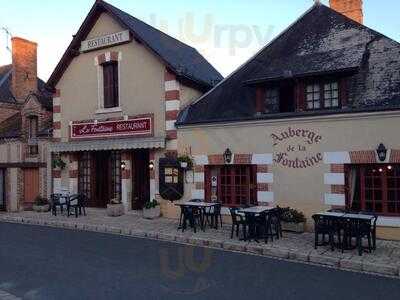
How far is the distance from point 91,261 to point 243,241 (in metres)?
3.70

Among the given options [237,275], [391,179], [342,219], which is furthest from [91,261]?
[391,179]

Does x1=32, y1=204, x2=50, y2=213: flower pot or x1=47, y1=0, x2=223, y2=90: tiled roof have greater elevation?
x1=47, y1=0, x2=223, y2=90: tiled roof

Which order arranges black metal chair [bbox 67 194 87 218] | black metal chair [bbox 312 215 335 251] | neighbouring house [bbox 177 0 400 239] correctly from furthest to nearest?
black metal chair [bbox 67 194 87 218]
neighbouring house [bbox 177 0 400 239]
black metal chair [bbox 312 215 335 251]

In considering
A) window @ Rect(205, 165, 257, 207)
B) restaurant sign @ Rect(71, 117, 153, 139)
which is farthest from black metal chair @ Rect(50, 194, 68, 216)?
window @ Rect(205, 165, 257, 207)

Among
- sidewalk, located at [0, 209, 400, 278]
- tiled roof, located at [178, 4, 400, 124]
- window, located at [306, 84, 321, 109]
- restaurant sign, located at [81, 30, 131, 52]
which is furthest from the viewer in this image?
restaurant sign, located at [81, 30, 131, 52]

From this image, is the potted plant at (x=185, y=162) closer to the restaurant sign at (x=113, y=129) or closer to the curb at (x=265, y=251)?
the restaurant sign at (x=113, y=129)

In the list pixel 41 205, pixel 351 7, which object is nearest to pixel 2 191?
pixel 41 205

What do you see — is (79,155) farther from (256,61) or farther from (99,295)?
(99,295)

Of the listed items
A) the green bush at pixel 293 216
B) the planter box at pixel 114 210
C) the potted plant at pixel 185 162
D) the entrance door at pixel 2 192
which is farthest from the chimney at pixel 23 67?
the green bush at pixel 293 216

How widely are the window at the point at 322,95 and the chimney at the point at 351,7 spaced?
5.76 m

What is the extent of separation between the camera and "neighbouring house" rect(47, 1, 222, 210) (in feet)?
48.5

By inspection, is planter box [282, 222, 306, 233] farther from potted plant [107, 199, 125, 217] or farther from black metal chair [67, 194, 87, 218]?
black metal chair [67, 194, 87, 218]

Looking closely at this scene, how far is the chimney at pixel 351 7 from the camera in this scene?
16.1 meters

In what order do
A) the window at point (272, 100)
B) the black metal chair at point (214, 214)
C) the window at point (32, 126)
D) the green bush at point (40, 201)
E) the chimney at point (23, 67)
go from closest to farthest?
1. the black metal chair at point (214, 214)
2. the window at point (272, 100)
3. the green bush at point (40, 201)
4. the window at point (32, 126)
5. the chimney at point (23, 67)
